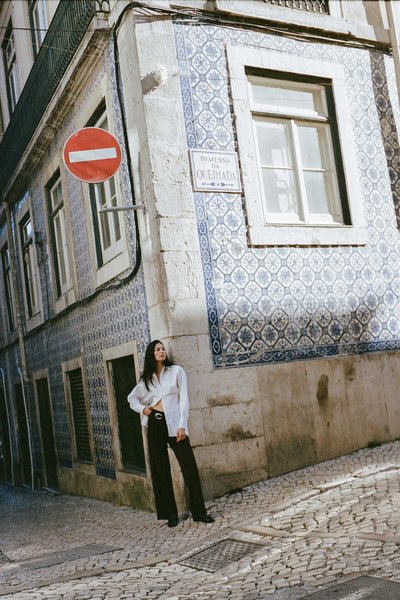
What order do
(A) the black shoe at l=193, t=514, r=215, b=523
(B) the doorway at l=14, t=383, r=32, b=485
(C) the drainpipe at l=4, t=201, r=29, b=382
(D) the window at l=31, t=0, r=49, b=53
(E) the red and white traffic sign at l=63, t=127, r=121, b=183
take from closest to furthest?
(A) the black shoe at l=193, t=514, r=215, b=523 → (E) the red and white traffic sign at l=63, t=127, r=121, b=183 → (D) the window at l=31, t=0, r=49, b=53 → (C) the drainpipe at l=4, t=201, r=29, b=382 → (B) the doorway at l=14, t=383, r=32, b=485

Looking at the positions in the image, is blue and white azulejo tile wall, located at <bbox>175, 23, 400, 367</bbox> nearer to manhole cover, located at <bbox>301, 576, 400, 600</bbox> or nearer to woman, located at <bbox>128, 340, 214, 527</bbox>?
woman, located at <bbox>128, 340, 214, 527</bbox>

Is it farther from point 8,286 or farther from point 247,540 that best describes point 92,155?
point 8,286

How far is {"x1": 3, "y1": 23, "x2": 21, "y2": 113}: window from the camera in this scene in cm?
1234

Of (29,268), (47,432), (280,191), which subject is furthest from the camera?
(29,268)

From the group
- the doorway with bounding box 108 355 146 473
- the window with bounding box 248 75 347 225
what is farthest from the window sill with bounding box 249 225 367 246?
the doorway with bounding box 108 355 146 473

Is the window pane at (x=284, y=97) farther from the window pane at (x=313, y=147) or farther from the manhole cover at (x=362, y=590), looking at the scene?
the manhole cover at (x=362, y=590)

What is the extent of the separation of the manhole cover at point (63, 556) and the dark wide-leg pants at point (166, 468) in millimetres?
599

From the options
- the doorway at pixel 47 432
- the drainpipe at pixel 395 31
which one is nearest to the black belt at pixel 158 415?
the drainpipe at pixel 395 31

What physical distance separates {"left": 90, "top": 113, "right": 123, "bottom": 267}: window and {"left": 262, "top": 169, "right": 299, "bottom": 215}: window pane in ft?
5.31

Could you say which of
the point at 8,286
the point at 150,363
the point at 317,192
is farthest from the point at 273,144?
the point at 8,286

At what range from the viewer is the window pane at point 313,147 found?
765 cm

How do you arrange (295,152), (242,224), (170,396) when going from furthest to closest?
(295,152), (242,224), (170,396)

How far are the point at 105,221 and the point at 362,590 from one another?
570cm

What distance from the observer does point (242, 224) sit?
6953mm
